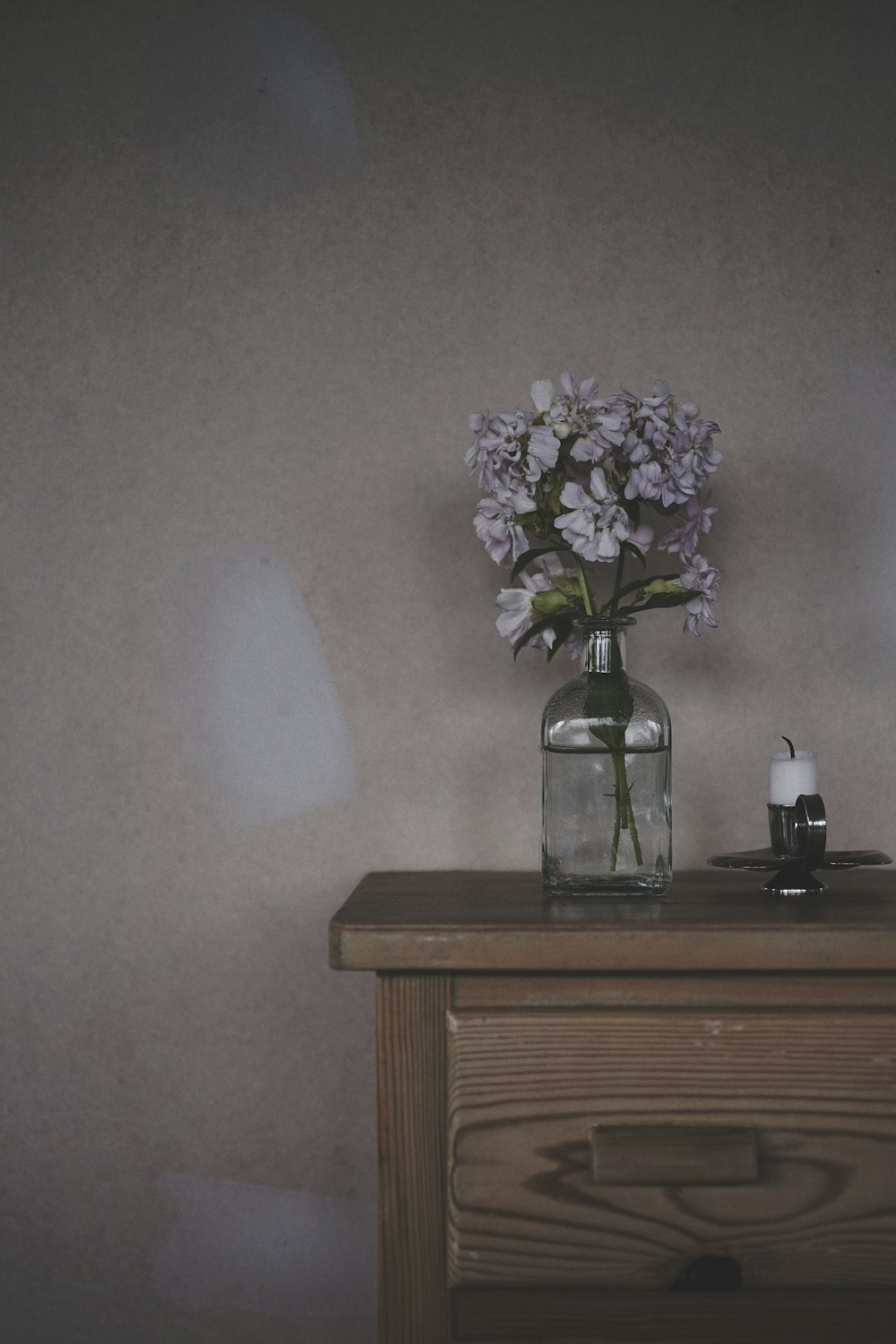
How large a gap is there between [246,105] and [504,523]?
0.71 meters

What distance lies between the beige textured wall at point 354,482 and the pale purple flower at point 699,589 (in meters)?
0.20

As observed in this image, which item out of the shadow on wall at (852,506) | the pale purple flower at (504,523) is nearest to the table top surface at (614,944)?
the pale purple flower at (504,523)

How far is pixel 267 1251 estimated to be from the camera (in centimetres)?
120

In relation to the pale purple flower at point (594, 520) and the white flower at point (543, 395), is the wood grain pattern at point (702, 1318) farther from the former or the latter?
the white flower at point (543, 395)

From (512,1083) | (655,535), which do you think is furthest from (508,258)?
(512,1083)

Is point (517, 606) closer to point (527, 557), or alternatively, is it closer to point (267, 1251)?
point (527, 557)

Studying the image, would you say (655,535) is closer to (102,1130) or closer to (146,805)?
(146,805)

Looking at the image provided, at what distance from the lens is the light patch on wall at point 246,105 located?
1.26 metres

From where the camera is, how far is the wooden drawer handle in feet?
2.69

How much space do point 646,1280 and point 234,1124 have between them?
58cm

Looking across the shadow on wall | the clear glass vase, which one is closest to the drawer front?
the clear glass vase

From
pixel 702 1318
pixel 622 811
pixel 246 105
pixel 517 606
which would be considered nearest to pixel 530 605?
pixel 517 606

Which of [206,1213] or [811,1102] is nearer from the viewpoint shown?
[811,1102]

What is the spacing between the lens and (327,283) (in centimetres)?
125
